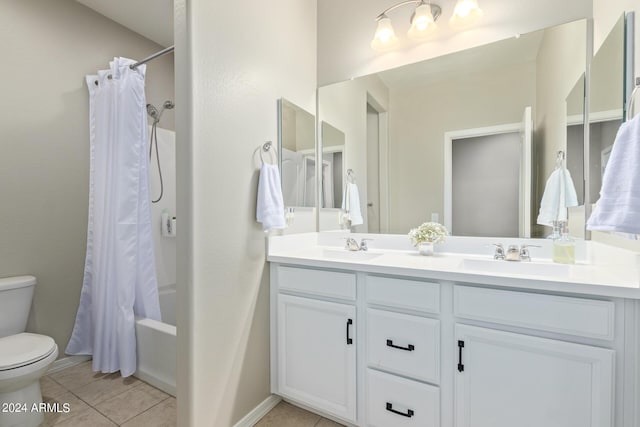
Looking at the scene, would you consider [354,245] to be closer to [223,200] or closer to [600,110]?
[223,200]

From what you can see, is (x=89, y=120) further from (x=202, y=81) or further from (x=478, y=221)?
(x=478, y=221)

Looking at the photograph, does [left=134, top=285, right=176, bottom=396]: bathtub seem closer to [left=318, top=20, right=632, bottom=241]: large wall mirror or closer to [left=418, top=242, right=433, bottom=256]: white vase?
[left=318, top=20, right=632, bottom=241]: large wall mirror

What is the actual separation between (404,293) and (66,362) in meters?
2.43

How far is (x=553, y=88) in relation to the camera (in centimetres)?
153

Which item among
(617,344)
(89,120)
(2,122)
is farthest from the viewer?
(89,120)

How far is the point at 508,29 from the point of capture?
5.29 feet

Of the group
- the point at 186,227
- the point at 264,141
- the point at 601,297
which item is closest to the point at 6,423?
the point at 186,227

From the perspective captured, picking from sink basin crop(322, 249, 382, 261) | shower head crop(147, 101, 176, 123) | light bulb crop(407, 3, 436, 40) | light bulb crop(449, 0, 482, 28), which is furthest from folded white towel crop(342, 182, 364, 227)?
shower head crop(147, 101, 176, 123)

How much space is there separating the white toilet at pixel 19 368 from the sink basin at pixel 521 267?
2.15 metres

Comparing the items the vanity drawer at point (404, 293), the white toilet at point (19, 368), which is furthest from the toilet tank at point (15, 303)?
the vanity drawer at point (404, 293)

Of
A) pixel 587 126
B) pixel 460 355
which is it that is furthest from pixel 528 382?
pixel 587 126

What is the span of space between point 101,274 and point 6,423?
84 centimetres

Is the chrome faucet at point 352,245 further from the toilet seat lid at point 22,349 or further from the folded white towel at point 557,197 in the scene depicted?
the toilet seat lid at point 22,349

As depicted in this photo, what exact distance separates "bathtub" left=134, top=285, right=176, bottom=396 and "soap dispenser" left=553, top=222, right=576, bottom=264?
6.89 feet
